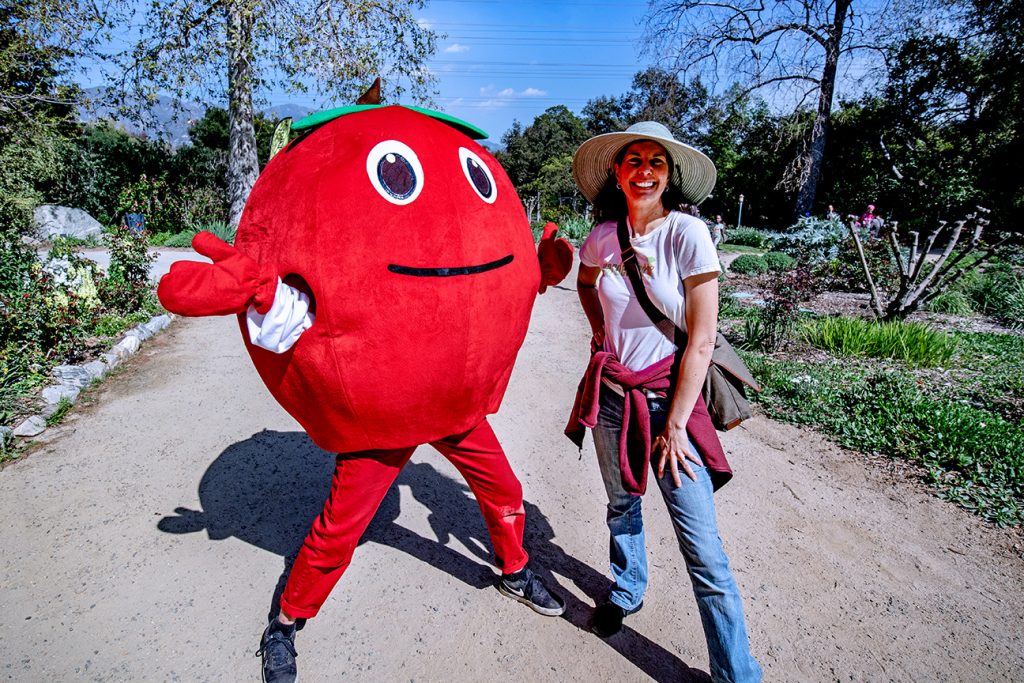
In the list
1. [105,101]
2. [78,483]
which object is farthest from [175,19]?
[78,483]

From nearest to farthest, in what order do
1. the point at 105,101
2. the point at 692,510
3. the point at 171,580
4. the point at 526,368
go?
1. the point at 692,510
2. the point at 171,580
3. the point at 526,368
4. the point at 105,101

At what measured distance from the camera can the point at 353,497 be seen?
201 centimetres

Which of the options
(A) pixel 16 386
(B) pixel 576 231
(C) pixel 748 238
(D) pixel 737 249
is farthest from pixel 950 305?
(C) pixel 748 238

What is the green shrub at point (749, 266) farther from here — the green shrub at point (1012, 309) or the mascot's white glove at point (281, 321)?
the mascot's white glove at point (281, 321)

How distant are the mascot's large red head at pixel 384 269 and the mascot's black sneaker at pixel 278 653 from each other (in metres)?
0.75

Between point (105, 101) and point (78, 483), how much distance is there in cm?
1076

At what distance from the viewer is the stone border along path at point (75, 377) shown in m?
3.96

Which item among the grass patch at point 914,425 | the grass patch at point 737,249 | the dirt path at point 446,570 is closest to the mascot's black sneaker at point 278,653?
the dirt path at point 446,570

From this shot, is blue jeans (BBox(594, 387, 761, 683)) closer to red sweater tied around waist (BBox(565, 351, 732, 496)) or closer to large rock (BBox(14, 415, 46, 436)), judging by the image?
red sweater tied around waist (BBox(565, 351, 732, 496))

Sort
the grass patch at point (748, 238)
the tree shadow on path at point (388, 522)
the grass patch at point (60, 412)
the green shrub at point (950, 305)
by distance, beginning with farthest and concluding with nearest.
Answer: the grass patch at point (748, 238), the green shrub at point (950, 305), the grass patch at point (60, 412), the tree shadow on path at point (388, 522)

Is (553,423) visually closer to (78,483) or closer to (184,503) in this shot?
(184,503)

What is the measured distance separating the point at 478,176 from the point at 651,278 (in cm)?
65

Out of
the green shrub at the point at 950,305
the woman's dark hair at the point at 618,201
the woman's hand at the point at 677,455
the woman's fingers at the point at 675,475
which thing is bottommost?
the green shrub at the point at 950,305

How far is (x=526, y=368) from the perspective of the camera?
563 centimetres
